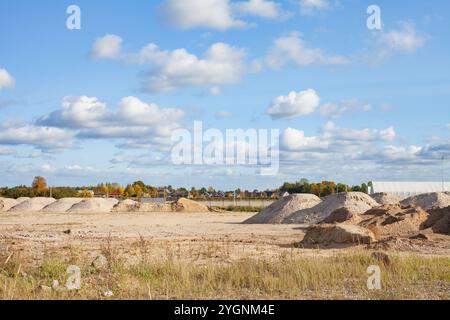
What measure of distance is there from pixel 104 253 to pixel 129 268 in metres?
1.75

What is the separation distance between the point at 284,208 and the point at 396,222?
11.8 m

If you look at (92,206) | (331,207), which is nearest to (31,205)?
(92,206)

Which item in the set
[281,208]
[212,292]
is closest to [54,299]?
[212,292]

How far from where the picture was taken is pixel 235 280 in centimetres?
1150

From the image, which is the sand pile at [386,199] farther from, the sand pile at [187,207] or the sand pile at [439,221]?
the sand pile at [187,207]

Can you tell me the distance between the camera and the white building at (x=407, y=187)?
212 feet

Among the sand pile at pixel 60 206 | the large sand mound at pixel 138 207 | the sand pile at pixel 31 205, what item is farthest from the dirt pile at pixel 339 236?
the sand pile at pixel 31 205

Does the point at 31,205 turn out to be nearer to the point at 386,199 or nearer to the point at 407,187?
the point at 386,199

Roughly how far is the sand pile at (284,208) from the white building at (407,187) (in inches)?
1127

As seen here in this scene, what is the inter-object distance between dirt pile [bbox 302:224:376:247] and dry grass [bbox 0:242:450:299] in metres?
6.08

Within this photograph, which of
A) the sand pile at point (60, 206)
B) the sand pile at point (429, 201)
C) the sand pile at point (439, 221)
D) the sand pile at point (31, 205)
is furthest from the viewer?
the sand pile at point (31, 205)

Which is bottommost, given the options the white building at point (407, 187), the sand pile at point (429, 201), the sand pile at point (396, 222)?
the sand pile at point (396, 222)

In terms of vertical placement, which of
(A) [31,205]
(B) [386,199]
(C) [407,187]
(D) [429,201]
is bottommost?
(A) [31,205]
